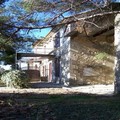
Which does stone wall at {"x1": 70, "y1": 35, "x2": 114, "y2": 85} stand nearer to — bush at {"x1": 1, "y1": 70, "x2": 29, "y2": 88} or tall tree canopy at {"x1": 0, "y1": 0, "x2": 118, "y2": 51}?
bush at {"x1": 1, "y1": 70, "x2": 29, "y2": 88}

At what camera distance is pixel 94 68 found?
1037 inches

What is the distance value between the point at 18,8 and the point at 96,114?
5584 millimetres

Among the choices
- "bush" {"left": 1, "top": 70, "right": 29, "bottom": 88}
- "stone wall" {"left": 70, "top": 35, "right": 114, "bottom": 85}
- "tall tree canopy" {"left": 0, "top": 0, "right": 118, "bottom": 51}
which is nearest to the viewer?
"tall tree canopy" {"left": 0, "top": 0, "right": 118, "bottom": 51}

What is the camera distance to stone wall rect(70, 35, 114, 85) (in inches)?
1022

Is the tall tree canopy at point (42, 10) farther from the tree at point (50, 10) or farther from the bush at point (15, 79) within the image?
the bush at point (15, 79)

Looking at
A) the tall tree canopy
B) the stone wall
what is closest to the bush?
the stone wall

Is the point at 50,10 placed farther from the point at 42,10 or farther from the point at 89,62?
the point at 89,62

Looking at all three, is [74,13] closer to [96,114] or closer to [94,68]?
[96,114]

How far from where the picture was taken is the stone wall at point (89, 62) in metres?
26.0

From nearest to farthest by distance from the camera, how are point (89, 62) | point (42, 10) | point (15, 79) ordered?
point (42, 10), point (15, 79), point (89, 62)


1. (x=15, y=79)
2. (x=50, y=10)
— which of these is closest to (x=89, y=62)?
(x=15, y=79)

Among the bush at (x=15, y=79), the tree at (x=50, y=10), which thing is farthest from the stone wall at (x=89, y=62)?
the tree at (x=50, y=10)

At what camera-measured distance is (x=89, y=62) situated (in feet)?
86.1

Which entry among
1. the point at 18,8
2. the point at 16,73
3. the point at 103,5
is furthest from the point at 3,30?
the point at 16,73
